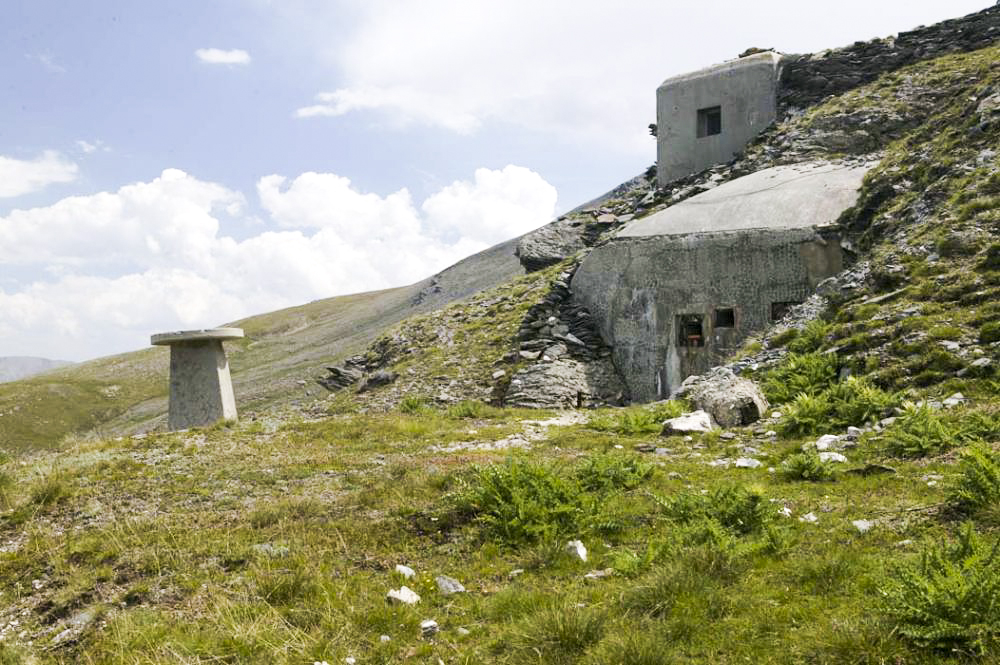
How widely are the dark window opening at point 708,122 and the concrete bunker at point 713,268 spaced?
20.1 feet

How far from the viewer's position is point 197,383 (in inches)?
715

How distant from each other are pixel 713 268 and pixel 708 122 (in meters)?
10.7

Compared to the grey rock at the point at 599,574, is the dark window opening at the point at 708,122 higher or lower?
higher

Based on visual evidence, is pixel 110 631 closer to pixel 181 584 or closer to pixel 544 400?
pixel 181 584

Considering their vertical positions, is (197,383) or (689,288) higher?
(689,288)

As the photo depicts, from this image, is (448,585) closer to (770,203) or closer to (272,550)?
(272,550)

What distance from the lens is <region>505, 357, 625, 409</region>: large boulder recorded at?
1777cm

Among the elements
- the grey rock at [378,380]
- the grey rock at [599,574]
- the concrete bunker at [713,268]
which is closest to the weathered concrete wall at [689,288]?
the concrete bunker at [713,268]

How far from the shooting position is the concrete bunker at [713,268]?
1656cm

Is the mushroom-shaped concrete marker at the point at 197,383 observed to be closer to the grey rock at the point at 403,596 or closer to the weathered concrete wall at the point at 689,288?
the weathered concrete wall at the point at 689,288

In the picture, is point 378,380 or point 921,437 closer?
point 921,437

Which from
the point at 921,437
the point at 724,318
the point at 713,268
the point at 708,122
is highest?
the point at 708,122

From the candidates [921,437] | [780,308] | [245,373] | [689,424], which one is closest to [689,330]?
[780,308]

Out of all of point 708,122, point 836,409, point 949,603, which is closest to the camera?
point 949,603
